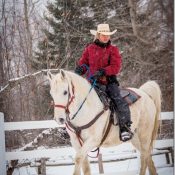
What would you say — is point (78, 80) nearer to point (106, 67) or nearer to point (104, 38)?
point (106, 67)

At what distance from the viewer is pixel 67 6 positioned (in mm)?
3203

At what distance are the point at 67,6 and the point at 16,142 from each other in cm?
138

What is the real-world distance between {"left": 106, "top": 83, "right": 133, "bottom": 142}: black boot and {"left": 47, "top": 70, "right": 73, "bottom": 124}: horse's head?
1.37 ft

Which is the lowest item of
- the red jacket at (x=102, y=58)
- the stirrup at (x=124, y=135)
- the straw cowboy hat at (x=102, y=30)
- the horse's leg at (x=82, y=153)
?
the horse's leg at (x=82, y=153)

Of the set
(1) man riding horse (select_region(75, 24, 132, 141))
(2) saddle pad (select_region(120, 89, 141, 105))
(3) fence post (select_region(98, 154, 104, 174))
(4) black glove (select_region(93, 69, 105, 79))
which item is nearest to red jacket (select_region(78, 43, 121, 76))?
(1) man riding horse (select_region(75, 24, 132, 141))

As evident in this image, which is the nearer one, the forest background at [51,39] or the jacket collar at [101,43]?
the jacket collar at [101,43]

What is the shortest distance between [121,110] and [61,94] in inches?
22.4

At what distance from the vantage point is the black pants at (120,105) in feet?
9.20

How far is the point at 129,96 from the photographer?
9.93 feet

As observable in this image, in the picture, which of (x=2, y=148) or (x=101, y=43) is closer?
(x=101, y=43)

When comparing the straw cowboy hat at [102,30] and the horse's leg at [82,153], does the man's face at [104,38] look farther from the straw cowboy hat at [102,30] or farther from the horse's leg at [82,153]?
the horse's leg at [82,153]

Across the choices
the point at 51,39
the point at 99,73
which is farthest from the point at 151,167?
the point at 51,39

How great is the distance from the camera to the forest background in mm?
3145

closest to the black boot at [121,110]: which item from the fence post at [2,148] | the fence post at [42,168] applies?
the fence post at [42,168]
